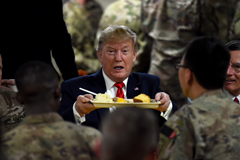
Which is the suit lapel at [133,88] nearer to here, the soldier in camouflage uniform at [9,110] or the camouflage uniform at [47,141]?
the soldier in camouflage uniform at [9,110]

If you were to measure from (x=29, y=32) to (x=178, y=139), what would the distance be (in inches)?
A: 50.0

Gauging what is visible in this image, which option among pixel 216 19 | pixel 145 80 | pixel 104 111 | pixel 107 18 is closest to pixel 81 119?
pixel 104 111

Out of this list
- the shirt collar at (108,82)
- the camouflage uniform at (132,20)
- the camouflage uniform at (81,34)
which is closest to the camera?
the shirt collar at (108,82)

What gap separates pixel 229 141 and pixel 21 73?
0.86m

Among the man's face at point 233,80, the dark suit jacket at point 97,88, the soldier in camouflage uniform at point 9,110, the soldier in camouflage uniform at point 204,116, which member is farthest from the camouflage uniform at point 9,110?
the man's face at point 233,80

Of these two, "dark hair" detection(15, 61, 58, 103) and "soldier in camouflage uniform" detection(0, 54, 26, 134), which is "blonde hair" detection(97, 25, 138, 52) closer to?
"soldier in camouflage uniform" detection(0, 54, 26, 134)

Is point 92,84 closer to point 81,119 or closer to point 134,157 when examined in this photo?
point 81,119

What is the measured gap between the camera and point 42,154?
53.9 inches

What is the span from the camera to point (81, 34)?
586 cm

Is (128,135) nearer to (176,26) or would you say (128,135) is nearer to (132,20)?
(176,26)

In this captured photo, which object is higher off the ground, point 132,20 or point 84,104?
point 84,104

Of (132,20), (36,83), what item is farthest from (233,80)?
(132,20)

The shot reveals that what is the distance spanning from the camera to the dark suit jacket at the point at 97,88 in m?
2.29

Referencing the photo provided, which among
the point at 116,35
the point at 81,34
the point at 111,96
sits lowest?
the point at 81,34
